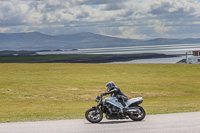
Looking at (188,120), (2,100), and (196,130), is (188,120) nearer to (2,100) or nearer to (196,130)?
(196,130)

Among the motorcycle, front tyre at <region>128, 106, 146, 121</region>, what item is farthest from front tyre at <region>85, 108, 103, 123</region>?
front tyre at <region>128, 106, 146, 121</region>

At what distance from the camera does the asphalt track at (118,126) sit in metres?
13.4

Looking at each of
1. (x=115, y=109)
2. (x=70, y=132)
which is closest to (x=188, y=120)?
(x=115, y=109)

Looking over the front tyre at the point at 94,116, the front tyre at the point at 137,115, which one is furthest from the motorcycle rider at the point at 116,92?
the front tyre at the point at 94,116

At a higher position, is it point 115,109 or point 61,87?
point 115,109

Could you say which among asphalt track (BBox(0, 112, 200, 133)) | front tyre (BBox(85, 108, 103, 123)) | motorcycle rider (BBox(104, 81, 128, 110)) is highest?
motorcycle rider (BBox(104, 81, 128, 110))

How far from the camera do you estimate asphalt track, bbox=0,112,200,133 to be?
1344 centimetres

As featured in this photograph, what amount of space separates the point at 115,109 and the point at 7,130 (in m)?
4.87

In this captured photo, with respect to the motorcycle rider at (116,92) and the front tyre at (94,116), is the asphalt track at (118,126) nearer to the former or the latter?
the front tyre at (94,116)

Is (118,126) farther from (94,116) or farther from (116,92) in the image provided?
(116,92)

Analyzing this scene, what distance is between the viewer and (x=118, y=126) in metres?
14.5

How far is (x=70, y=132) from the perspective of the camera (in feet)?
43.5

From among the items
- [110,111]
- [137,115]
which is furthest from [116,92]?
[137,115]

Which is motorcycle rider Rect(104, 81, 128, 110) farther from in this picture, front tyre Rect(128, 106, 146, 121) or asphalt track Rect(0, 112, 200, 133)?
asphalt track Rect(0, 112, 200, 133)
